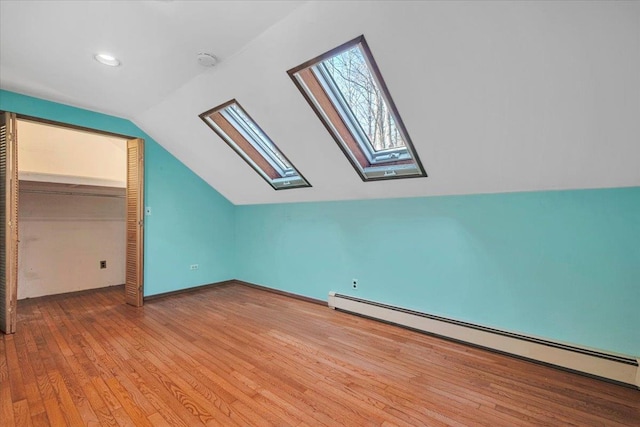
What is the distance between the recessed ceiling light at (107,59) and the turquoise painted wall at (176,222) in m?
1.36

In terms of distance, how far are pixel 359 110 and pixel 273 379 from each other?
2.23m

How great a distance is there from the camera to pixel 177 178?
4.17 meters

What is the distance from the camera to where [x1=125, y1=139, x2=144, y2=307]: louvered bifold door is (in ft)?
12.0

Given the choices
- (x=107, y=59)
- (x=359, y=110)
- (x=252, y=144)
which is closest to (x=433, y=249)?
(x=359, y=110)

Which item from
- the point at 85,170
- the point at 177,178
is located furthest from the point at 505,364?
the point at 85,170

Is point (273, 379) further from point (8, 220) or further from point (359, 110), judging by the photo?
point (8, 220)

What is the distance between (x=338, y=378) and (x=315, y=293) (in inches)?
68.7

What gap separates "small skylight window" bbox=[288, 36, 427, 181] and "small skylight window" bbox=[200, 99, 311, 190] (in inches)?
30.8

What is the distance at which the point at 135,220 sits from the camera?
3.71 meters

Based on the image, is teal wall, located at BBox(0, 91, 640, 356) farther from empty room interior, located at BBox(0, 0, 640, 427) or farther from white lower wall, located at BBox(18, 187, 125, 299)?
white lower wall, located at BBox(18, 187, 125, 299)

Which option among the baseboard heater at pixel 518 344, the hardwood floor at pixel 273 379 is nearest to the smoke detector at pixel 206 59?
the hardwood floor at pixel 273 379

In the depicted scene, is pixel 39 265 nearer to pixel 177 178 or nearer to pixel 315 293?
pixel 177 178

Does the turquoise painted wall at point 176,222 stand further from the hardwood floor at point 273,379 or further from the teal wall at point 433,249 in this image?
the hardwood floor at point 273,379

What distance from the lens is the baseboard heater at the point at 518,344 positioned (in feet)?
6.42
